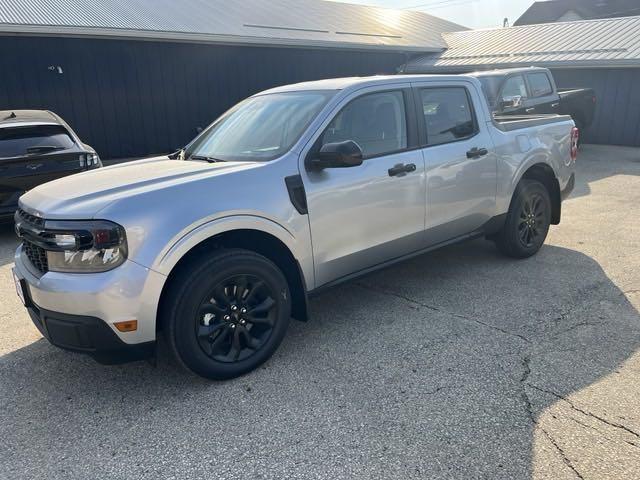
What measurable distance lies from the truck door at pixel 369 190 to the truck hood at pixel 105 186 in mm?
591

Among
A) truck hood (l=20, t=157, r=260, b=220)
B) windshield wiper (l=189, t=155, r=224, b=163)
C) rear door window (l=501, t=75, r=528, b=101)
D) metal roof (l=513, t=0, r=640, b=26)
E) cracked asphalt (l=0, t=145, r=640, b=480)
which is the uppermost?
metal roof (l=513, t=0, r=640, b=26)

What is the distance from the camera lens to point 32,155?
21.8 ft

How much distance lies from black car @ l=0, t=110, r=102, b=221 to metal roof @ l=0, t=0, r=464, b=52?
492cm

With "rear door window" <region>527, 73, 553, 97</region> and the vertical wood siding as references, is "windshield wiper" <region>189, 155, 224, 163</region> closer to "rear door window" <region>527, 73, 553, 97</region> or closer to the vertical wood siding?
"rear door window" <region>527, 73, 553, 97</region>

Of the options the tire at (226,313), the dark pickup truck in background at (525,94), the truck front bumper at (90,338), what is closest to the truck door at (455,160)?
the tire at (226,313)

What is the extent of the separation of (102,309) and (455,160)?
10.1 feet

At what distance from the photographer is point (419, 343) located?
3791 mm

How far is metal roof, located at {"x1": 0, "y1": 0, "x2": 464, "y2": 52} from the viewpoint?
11414 mm

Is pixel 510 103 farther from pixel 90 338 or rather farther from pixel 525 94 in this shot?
pixel 90 338

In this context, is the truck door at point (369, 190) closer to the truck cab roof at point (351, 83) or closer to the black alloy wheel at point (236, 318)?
the truck cab roof at point (351, 83)

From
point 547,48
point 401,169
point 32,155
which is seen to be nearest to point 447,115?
point 401,169

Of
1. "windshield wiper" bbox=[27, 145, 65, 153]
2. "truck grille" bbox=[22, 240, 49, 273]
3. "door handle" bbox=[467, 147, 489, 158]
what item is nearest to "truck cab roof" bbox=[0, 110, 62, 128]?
"windshield wiper" bbox=[27, 145, 65, 153]

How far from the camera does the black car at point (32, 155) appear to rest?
257 inches

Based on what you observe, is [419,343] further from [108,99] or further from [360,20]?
[360,20]
